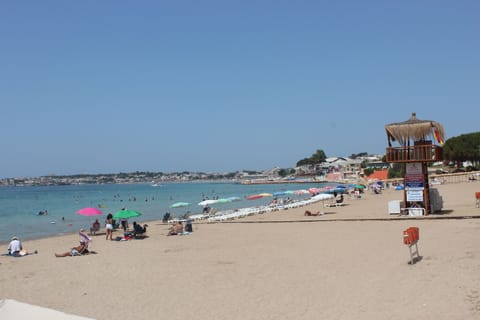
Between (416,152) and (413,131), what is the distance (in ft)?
3.02

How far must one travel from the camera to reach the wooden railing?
19609 mm

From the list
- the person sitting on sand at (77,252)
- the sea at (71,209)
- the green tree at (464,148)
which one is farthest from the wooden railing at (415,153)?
the green tree at (464,148)

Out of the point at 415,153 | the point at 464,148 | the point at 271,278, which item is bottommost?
the point at 271,278

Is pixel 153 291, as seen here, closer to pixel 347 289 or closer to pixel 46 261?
pixel 347 289

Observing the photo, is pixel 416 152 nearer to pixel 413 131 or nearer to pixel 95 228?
pixel 413 131

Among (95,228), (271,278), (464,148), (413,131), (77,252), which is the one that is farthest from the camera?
(464,148)

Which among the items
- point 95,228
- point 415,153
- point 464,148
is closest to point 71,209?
point 95,228

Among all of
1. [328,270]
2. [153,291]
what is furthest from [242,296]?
[328,270]

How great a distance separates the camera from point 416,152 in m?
19.9

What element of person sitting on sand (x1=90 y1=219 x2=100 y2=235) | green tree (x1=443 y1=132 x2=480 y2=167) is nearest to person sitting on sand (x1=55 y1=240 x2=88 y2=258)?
Answer: person sitting on sand (x1=90 y1=219 x2=100 y2=235)

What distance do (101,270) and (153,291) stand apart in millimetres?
3304

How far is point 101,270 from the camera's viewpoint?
40.9 ft

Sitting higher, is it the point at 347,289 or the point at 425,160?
the point at 425,160

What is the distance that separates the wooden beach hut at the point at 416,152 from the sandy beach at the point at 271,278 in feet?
9.23
